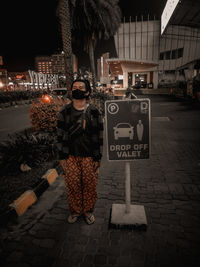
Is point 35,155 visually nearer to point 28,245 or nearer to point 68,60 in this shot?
point 28,245

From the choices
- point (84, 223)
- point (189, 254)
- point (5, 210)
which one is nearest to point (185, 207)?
point (189, 254)

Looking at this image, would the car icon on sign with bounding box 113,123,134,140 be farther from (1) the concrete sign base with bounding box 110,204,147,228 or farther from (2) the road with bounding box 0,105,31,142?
(2) the road with bounding box 0,105,31,142

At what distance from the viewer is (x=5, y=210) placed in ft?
9.30

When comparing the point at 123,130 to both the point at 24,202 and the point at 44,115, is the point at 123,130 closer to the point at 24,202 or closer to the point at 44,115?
the point at 24,202

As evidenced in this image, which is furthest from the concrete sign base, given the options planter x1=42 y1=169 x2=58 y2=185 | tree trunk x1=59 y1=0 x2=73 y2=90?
tree trunk x1=59 y1=0 x2=73 y2=90

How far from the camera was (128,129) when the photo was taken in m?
2.40

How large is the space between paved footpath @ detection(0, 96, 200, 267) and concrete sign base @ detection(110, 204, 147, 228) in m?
0.10

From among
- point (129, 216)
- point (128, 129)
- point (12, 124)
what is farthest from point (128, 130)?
point (12, 124)

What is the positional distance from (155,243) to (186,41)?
5575 cm

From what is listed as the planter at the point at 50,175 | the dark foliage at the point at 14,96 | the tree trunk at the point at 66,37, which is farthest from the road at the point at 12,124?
the dark foliage at the point at 14,96

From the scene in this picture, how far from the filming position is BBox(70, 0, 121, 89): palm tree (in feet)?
45.1

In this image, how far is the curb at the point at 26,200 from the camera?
2.83 meters

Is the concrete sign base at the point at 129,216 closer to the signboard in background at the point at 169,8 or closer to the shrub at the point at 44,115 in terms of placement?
the shrub at the point at 44,115

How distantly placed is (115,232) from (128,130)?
1413 mm
